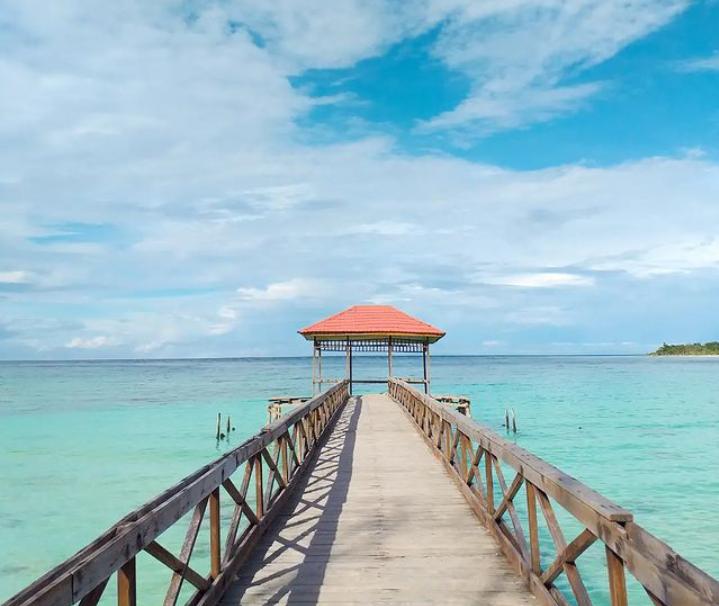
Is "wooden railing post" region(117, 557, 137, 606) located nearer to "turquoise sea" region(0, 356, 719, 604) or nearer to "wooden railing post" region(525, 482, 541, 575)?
"wooden railing post" region(525, 482, 541, 575)

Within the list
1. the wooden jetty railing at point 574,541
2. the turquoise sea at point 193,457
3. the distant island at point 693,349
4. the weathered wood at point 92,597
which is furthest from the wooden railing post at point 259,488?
the distant island at point 693,349

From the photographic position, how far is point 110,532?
8.05 ft

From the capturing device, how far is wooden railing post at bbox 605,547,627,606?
259 centimetres

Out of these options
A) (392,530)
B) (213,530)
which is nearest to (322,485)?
(392,530)

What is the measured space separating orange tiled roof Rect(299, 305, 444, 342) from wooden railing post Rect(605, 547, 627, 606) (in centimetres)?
1810

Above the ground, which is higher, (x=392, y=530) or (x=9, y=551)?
(x=392, y=530)

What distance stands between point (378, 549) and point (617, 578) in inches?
96.3

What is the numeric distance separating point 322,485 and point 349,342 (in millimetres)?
15223

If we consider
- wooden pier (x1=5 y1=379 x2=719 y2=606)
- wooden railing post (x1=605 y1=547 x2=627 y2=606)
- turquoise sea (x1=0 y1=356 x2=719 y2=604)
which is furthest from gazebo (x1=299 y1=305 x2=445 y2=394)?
wooden railing post (x1=605 y1=547 x2=627 y2=606)

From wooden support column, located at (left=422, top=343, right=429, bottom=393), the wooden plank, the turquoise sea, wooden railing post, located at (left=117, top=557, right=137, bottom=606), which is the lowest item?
the turquoise sea

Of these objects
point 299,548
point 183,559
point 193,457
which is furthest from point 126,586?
point 193,457

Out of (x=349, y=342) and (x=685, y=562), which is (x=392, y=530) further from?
(x=349, y=342)

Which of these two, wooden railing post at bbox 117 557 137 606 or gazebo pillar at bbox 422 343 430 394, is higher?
gazebo pillar at bbox 422 343 430 394

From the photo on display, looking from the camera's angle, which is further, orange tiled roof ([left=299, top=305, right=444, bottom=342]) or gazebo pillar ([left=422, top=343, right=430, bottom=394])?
gazebo pillar ([left=422, top=343, right=430, bottom=394])
